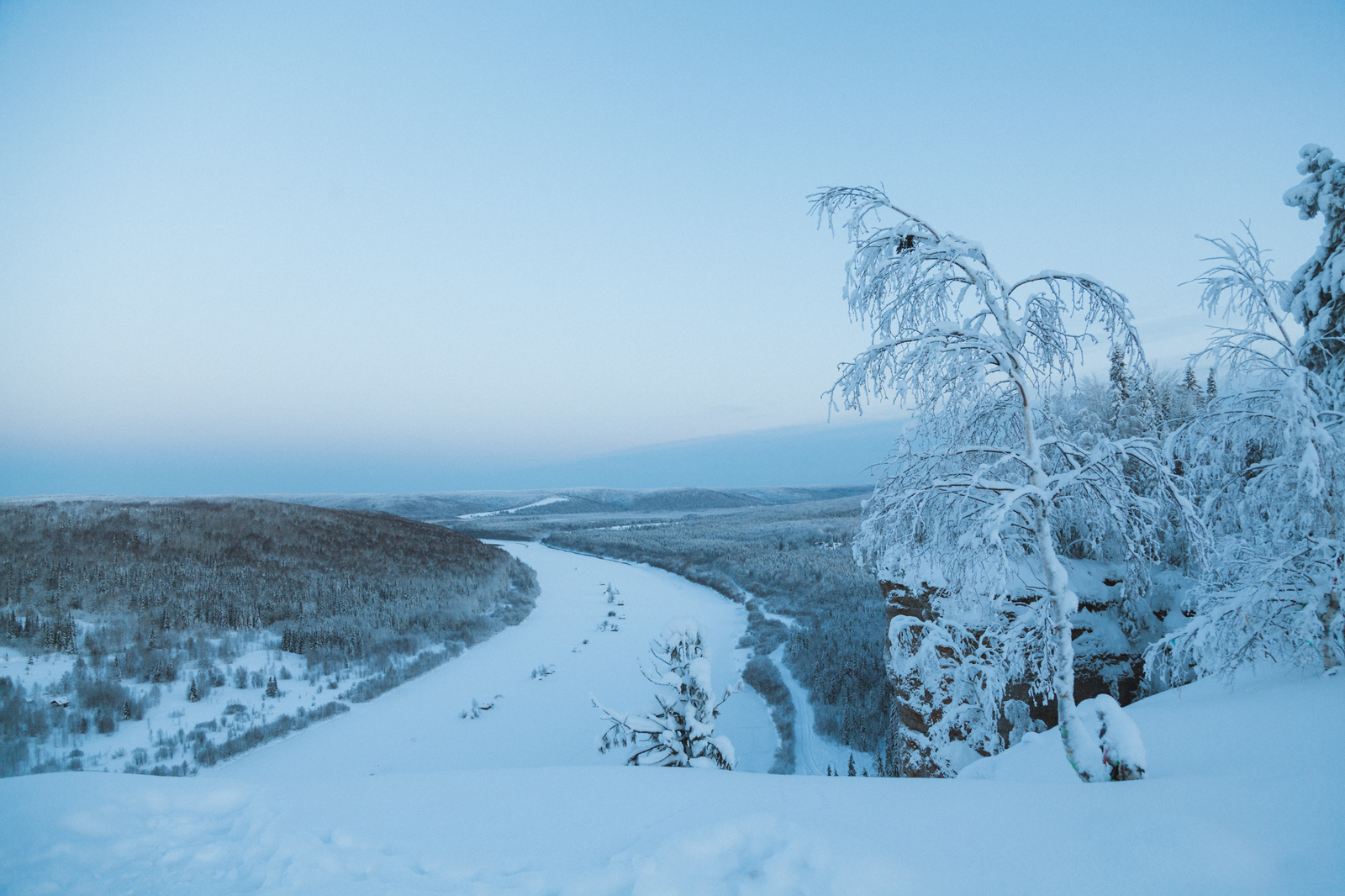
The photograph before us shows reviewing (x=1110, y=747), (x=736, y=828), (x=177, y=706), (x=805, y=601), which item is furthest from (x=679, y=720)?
(x=805, y=601)

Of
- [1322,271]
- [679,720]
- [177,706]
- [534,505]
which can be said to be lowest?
[534,505]

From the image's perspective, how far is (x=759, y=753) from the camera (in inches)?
388

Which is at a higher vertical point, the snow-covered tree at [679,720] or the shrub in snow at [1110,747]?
the shrub in snow at [1110,747]

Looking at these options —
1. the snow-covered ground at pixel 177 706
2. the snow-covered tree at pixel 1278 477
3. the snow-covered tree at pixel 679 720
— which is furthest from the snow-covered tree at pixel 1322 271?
the snow-covered ground at pixel 177 706

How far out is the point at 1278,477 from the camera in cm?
628

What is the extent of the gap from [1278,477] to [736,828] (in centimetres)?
754

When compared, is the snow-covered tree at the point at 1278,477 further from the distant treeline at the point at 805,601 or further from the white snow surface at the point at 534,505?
the white snow surface at the point at 534,505

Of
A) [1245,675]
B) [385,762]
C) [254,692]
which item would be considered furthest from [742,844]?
[254,692]

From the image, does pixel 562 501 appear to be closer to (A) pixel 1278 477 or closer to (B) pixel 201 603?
(B) pixel 201 603

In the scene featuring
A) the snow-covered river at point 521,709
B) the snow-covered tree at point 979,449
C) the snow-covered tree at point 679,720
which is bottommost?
the snow-covered river at point 521,709

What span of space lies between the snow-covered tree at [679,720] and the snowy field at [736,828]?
31.6 inches

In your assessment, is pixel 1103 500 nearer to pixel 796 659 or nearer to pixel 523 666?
pixel 796 659

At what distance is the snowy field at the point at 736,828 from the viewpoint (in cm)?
261

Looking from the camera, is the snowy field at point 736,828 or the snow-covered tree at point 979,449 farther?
the snow-covered tree at point 979,449
